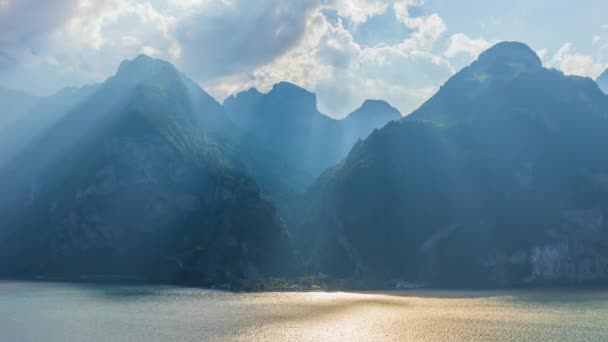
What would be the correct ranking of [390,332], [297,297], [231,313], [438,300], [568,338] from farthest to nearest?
[297,297] → [438,300] → [231,313] → [390,332] → [568,338]

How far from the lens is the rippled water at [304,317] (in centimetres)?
9094

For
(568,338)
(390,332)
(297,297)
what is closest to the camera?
(568,338)

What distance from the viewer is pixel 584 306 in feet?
405

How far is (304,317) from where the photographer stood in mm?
113938

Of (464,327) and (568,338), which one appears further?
(464,327)

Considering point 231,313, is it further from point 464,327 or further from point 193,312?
point 464,327

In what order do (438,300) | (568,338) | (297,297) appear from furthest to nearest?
(297,297) → (438,300) → (568,338)

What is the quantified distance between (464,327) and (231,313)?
53.2 meters

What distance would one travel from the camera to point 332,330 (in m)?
97.7

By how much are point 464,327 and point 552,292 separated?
84580 millimetres

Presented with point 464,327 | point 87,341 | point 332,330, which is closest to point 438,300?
point 464,327

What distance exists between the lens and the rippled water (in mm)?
90938

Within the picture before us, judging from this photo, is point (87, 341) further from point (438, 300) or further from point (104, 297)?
point (438, 300)

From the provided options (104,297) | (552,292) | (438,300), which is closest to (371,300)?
(438,300)
